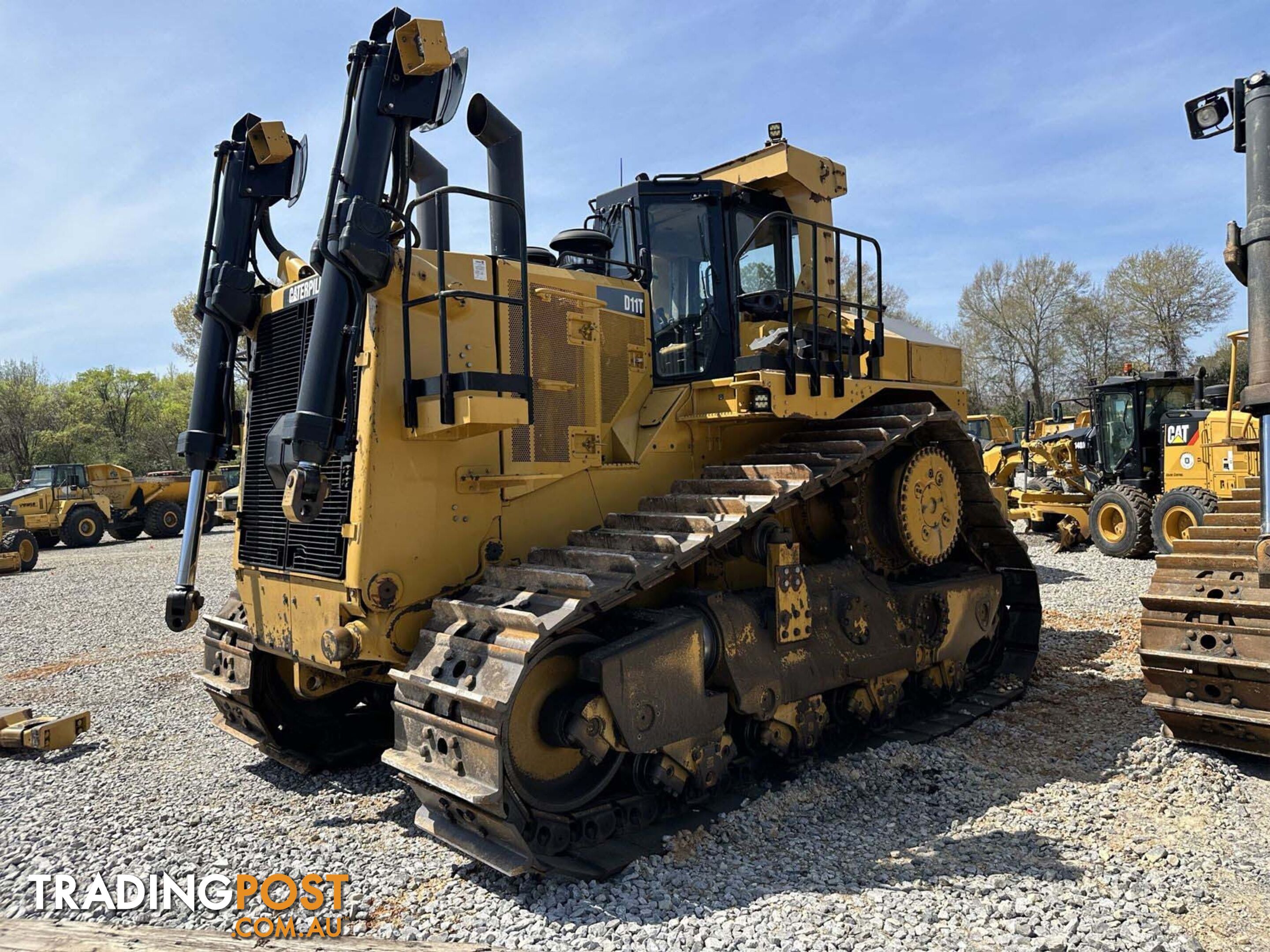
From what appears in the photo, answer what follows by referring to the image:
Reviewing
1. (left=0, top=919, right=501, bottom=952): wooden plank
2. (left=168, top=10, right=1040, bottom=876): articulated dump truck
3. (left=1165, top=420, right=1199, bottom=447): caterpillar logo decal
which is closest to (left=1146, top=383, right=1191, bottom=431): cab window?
(left=1165, top=420, right=1199, bottom=447): caterpillar logo decal

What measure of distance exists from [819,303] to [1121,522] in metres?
11.6

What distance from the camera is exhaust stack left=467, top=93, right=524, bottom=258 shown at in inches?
207

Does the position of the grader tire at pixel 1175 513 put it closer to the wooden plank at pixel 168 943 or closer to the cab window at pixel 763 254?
the cab window at pixel 763 254

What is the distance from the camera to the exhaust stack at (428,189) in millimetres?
5534

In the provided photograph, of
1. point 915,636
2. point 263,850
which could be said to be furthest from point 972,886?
point 263,850

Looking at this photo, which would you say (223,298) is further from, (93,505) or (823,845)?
(93,505)

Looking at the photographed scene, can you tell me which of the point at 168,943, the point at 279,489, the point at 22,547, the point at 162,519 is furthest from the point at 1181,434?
the point at 162,519

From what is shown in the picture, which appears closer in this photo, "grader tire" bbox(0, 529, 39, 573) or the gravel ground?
A: the gravel ground

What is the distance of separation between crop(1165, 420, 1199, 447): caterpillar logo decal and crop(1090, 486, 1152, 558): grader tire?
3.42ft

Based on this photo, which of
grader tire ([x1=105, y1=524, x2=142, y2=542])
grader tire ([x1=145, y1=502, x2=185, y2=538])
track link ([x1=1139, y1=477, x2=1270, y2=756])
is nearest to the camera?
track link ([x1=1139, y1=477, x2=1270, y2=756])

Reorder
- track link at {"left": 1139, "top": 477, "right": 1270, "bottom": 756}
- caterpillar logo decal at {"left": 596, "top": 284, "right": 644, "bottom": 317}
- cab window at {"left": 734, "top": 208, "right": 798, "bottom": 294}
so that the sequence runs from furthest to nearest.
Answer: cab window at {"left": 734, "top": 208, "right": 798, "bottom": 294}
caterpillar logo decal at {"left": 596, "top": 284, "right": 644, "bottom": 317}
track link at {"left": 1139, "top": 477, "right": 1270, "bottom": 756}

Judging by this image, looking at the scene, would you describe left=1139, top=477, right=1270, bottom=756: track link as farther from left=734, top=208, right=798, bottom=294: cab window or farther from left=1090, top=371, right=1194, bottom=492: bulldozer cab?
left=1090, top=371, right=1194, bottom=492: bulldozer cab

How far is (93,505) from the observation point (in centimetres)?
2580

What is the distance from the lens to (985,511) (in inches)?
280
